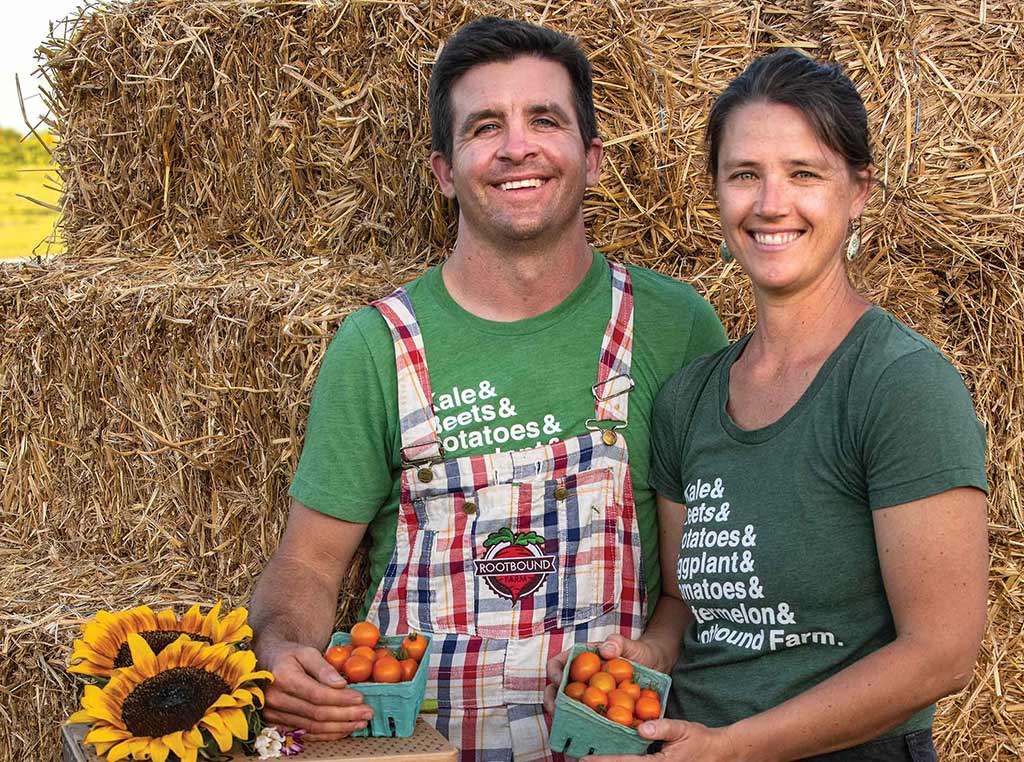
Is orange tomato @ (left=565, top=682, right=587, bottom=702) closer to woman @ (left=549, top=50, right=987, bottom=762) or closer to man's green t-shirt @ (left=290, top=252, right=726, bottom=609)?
woman @ (left=549, top=50, right=987, bottom=762)

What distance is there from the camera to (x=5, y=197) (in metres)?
11.2

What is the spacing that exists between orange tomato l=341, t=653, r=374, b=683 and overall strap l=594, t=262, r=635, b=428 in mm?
670

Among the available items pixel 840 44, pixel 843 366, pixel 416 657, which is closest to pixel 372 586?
pixel 416 657

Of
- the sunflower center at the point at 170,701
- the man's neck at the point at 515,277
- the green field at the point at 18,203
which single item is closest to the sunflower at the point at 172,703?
the sunflower center at the point at 170,701

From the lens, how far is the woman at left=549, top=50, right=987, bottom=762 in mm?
1574

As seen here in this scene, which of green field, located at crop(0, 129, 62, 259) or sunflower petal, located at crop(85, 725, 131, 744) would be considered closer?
sunflower petal, located at crop(85, 725, 131, 744)

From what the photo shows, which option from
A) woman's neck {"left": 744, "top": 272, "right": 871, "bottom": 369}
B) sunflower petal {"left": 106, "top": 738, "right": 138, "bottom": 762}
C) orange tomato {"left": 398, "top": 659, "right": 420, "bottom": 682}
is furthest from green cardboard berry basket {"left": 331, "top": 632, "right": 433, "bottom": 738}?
woman's neck {"left": 744, "top": 272, "right": 871, "bottom": 369}

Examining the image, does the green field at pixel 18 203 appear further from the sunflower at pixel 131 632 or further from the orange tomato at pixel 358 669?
the orange tomato at pixel 358 669

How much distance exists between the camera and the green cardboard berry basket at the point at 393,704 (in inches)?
68.1

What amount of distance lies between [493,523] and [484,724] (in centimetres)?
37

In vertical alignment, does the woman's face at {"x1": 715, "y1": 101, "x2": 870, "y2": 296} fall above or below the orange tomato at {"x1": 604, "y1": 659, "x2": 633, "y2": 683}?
above

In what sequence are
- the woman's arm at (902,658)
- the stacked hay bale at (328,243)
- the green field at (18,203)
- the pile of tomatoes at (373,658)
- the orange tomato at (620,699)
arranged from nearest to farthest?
the woman's arm at (902,658) → the orange tomato at (620,699) → the pile of tomatoes at (373,658) → the stacked hay bale at (328,243) → the green field at (18,203)

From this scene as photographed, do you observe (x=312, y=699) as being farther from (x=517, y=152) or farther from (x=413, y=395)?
(x=517, y=152)

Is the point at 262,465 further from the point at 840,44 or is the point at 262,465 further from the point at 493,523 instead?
the point at 840,44
